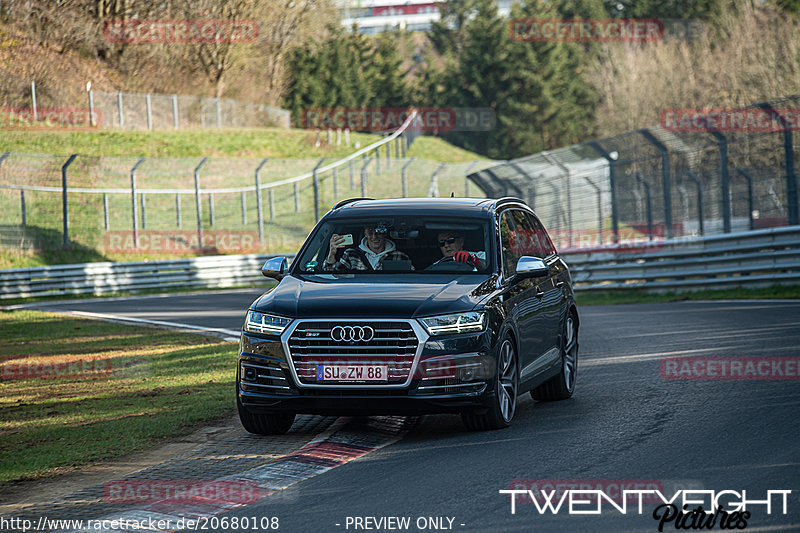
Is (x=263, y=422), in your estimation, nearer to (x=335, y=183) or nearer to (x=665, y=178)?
(x=665, y=178)

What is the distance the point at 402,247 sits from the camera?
890cm

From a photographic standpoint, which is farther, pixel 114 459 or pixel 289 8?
pixel 289 8

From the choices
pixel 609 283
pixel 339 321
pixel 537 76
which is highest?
pixel 537 76

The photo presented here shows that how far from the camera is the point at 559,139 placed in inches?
3511

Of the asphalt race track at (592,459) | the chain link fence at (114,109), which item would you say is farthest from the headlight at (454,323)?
the chain link fence at (114,109)

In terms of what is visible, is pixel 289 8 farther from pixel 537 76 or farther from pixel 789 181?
pixel 789 181

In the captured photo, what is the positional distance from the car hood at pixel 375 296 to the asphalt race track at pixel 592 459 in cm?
97

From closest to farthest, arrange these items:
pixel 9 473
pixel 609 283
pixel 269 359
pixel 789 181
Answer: pixel 9 473 < pixel 269 359 < pixel 789 181 < pixel 609 283

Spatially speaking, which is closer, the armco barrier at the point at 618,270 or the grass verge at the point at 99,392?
the grass verge at the point at 99,392

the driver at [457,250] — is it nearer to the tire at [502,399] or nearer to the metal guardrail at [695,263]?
the tire at [502,399]

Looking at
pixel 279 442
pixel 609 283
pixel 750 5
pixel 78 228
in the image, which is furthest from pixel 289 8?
pixel 279 442

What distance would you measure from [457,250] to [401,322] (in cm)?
143

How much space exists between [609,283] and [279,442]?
55.3ft

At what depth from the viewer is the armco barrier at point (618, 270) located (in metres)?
20.0
